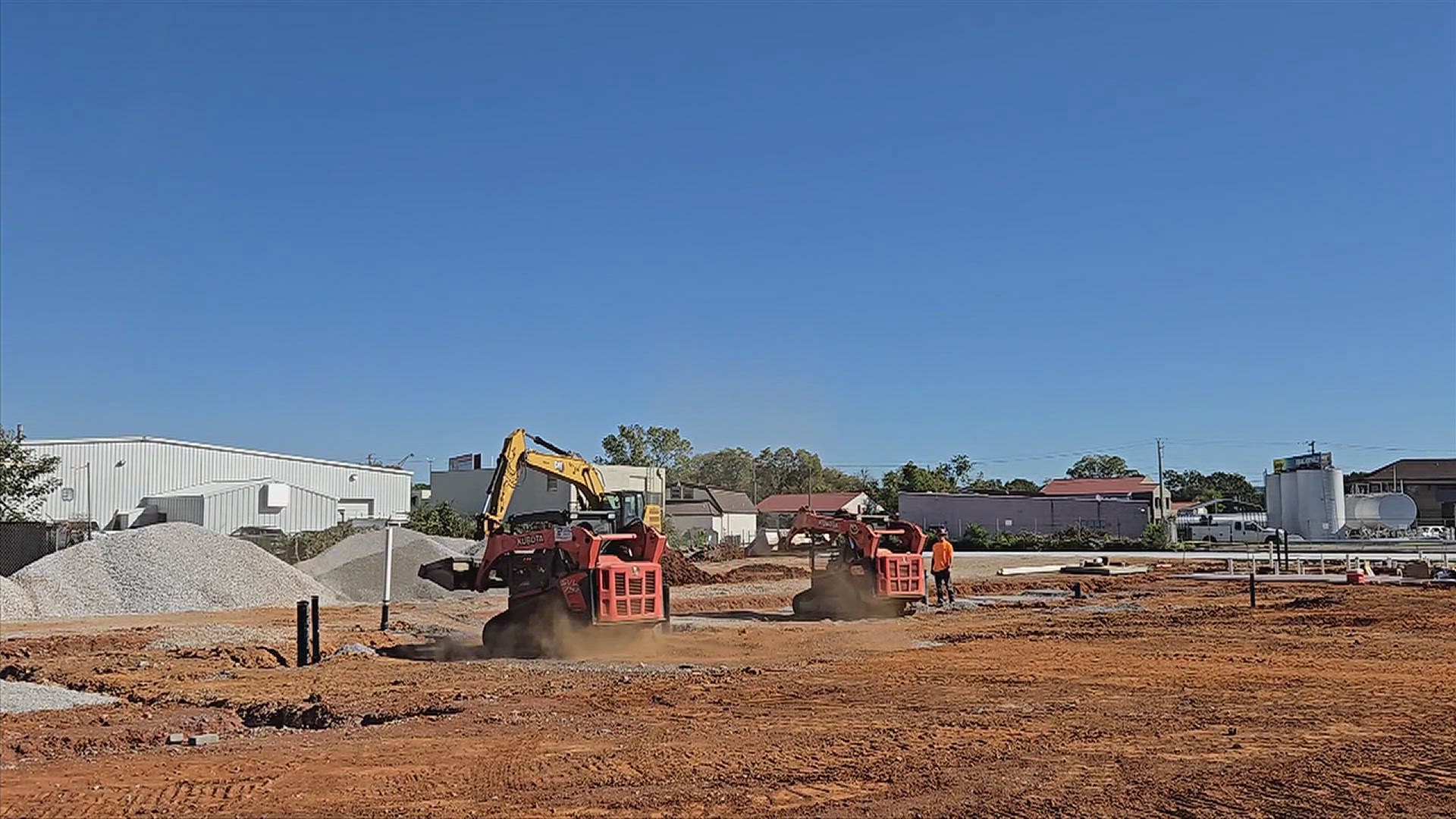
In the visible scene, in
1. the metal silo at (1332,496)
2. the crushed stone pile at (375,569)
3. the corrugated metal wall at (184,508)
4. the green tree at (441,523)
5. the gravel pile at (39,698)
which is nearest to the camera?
the gravel pile at (39,698)

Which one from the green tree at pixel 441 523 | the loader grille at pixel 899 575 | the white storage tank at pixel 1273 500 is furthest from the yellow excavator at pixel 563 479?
the white storage tank at pixel 1273 500

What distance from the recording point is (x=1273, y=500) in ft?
232

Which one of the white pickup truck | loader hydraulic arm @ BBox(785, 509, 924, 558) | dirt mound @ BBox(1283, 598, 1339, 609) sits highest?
loader hydraulic arm @ BBox(785, 509, 924, 558)

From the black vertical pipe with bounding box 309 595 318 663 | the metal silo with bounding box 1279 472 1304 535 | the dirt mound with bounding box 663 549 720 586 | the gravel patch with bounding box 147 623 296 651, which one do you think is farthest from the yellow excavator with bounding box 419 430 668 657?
the metal silo with bounding box 1279 472 1304 535

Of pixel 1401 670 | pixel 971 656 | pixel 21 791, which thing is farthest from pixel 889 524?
pixel 21 791

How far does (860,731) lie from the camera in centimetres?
1104

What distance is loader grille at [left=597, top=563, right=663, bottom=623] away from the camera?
58.9 ft

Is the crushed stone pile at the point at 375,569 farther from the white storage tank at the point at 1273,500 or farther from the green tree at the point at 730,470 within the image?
the green tree at the point at 730,470

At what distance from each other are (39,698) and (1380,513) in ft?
233

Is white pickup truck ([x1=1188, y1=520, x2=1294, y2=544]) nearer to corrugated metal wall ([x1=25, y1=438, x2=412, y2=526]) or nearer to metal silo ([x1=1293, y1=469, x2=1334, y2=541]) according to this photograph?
metal silo ([x1=1293, y1=469, x2=1334, y2=541])

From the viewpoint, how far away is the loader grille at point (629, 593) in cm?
1795

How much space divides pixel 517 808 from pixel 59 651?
14.3 m

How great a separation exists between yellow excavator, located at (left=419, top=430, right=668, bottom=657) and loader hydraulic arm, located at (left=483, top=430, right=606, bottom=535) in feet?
0.18

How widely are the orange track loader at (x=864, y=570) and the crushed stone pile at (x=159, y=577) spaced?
1297 centimetres
